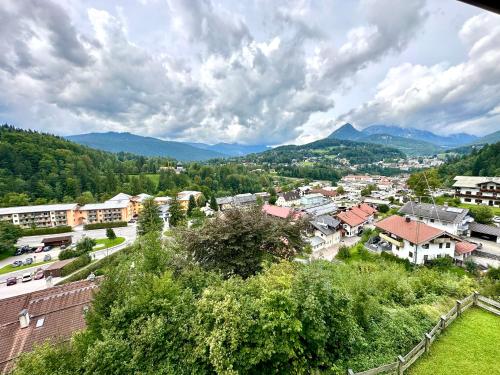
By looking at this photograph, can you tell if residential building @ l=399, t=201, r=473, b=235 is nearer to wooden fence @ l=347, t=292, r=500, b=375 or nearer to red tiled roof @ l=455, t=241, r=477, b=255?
red tiled roof @ l=455, t=241, r=477, b=255

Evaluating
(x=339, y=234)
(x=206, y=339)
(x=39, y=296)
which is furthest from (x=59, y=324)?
(x=339, y=234)

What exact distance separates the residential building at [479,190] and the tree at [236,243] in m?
51.6

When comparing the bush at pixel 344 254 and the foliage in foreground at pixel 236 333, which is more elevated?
the foliage in foreground at pixel 236 333

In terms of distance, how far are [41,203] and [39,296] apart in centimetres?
6430

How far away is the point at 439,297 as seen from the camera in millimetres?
10828

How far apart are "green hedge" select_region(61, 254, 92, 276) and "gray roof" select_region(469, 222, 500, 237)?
5561 cm

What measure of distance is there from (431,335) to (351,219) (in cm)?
3525

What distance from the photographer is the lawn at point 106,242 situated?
42634 mm

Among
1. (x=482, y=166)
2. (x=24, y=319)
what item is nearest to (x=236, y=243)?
(x=24, y=319)

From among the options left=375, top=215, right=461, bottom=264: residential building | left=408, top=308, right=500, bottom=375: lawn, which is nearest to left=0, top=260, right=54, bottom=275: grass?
left=408, top=308, right=500, bottom=375: lawn

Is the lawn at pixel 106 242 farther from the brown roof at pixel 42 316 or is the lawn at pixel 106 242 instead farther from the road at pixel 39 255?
the brown roof at pixel 42 316

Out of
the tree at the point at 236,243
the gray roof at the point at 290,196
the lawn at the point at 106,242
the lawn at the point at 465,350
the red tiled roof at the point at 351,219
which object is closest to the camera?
the lawn at the point at 465,350

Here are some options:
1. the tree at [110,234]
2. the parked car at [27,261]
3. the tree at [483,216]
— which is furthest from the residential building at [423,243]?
the parked car at [27,261]

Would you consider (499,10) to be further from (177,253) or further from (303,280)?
(177,253)
